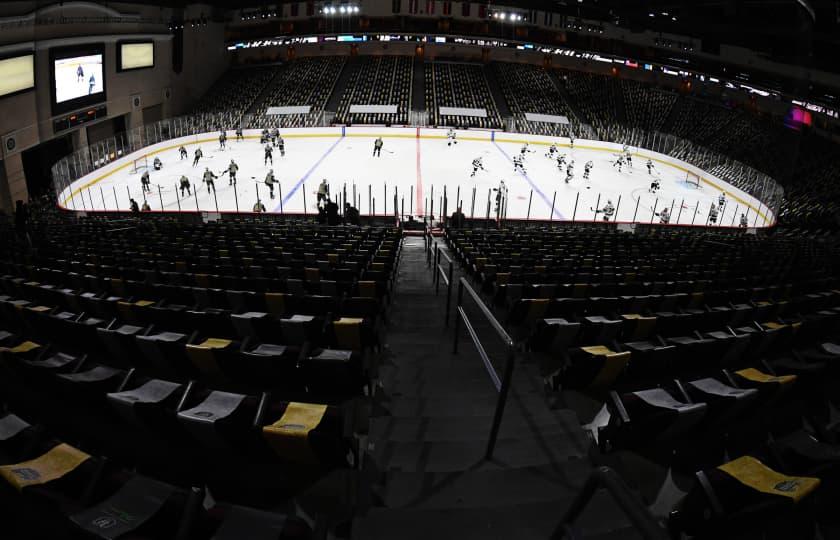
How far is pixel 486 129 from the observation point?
3778 cm

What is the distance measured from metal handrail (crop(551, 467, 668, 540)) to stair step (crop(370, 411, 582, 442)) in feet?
5.96

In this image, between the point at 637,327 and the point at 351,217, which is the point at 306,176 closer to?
the point at 351,217

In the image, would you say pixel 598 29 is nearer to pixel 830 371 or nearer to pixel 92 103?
pixel 92 103

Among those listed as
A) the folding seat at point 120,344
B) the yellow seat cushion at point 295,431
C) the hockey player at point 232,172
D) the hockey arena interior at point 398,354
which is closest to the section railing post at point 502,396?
the hockey arena interior at point 398,354

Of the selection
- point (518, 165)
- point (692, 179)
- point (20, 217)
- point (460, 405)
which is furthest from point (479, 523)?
point (692, 179)

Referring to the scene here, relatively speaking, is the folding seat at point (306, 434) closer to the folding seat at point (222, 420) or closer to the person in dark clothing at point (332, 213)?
the folding seat at point (222, 420)

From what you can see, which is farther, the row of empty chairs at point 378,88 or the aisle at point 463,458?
the row of empty chairs at point 378,88

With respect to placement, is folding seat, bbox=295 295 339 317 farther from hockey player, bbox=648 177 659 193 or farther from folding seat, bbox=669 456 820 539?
hockey player, bbox=648 177 659 193

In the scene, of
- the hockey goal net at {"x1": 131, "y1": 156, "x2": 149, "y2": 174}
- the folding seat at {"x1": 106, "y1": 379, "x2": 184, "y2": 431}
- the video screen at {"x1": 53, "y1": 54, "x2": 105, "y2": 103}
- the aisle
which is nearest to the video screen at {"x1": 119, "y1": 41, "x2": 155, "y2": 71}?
the video screen at {"x1": 53, "y1": 54, "x2": 105, "y2": 103}

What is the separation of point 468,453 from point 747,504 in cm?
182

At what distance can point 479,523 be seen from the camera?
8.45 ft

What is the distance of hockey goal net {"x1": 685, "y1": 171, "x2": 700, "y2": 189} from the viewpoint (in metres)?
28.0

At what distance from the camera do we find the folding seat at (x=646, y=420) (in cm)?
327

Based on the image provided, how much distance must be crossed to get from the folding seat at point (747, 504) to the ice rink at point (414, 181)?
52.2 feet
